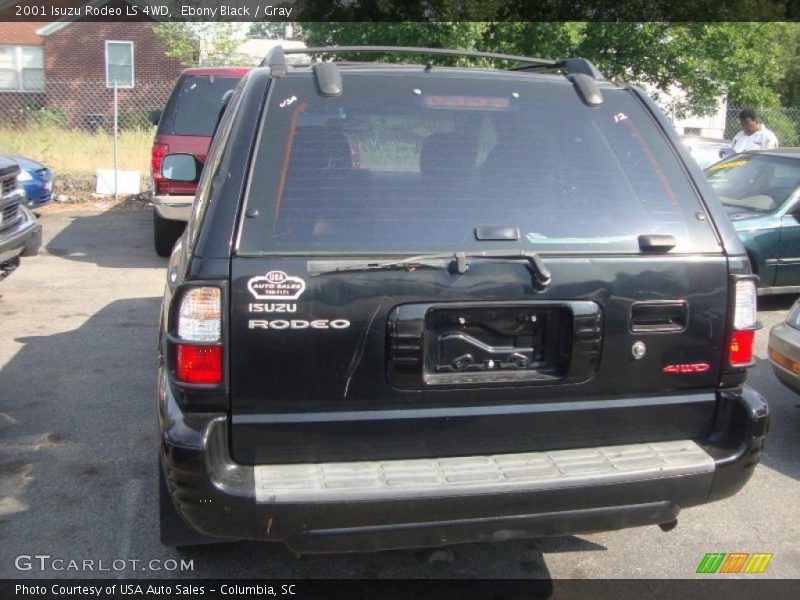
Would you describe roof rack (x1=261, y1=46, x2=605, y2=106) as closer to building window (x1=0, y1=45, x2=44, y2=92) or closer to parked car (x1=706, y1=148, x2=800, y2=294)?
parked car (x1=706, y1=148, x2=800, y2=294)

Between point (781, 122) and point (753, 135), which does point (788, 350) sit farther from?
point (781, 122)

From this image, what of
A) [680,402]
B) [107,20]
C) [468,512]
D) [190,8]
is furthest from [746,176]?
[107,20]

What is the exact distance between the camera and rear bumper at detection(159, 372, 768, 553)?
2.61 m

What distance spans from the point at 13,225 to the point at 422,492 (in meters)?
5.61

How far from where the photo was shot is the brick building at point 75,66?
27844mm

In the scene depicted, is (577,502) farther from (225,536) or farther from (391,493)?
(225,536)

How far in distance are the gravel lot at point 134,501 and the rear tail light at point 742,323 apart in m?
1.08

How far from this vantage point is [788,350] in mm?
4895

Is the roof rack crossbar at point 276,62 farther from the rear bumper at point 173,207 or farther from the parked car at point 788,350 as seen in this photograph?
the rear bumper at point 173,207

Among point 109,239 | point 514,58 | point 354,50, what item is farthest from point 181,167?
point 109,239

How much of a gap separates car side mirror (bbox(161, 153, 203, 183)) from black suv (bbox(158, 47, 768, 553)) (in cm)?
125

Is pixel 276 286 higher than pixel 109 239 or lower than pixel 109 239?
higher

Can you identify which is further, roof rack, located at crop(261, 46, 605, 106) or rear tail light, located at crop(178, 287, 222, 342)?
roof rack, located at crop(261, 46, 605, 106)

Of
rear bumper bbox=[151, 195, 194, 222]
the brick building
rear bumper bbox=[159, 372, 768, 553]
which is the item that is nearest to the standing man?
rear bumper bbox=[151, 195, 194, 222]
